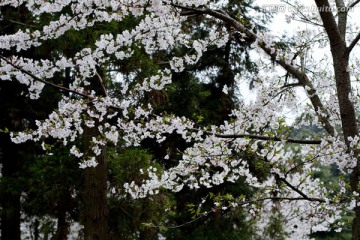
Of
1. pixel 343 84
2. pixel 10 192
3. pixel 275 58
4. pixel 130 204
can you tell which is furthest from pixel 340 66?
pixel 10 192

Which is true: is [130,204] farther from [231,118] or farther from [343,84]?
[343,84]

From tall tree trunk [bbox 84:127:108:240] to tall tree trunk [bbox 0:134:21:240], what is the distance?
353cm

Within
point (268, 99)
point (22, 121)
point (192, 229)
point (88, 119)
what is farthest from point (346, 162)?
point (22, 121)

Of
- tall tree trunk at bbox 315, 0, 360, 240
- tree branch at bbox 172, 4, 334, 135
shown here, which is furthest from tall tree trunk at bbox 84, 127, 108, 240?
tall tree trunk at bbox 315, 0, 360, 240

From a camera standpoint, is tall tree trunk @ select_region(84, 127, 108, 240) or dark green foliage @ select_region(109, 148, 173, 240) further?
dark green foliage @ select_region(109, 148, 173, 240)

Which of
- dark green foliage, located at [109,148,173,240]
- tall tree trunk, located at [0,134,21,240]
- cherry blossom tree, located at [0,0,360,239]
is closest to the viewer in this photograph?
cherry blossom tree, located at [0,0,360,239]

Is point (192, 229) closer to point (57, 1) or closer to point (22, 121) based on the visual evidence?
point (22, 121)

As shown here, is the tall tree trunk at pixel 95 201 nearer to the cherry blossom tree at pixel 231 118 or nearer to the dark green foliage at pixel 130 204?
the dark green foliage at pixel 130 204

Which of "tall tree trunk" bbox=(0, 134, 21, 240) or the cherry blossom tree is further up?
"tall tree trunk" bbox=(0, 134, 21, 240)

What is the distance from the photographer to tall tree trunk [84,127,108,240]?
7.50 metres

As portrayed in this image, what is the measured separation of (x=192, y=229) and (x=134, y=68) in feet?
17.8

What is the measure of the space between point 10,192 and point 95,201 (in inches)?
154

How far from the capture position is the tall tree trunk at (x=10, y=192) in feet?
34.3

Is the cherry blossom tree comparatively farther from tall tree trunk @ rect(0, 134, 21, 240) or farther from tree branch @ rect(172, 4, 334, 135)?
tall tree trunk @ rect(0, 134, 21, 240)
